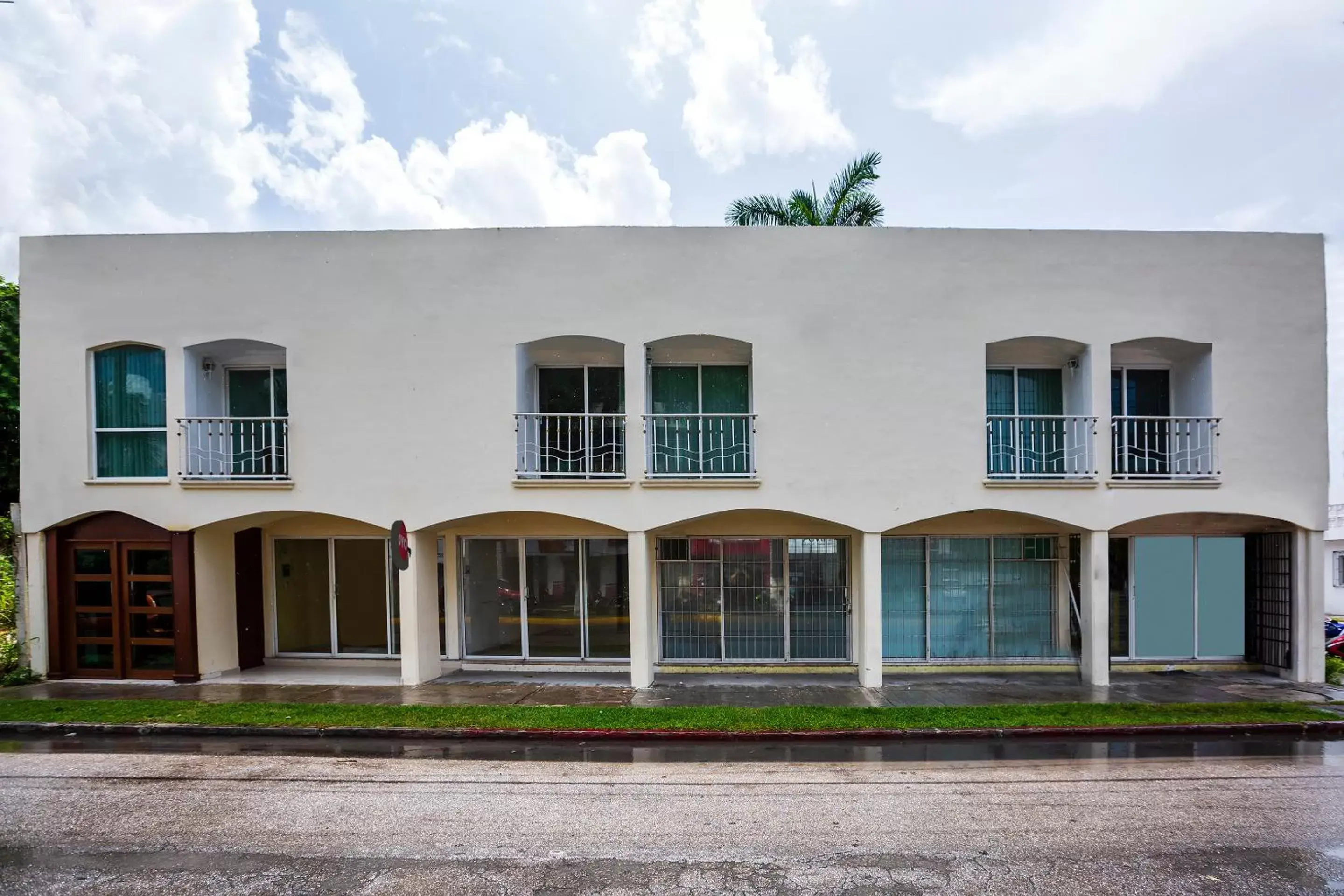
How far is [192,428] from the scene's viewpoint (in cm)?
1158

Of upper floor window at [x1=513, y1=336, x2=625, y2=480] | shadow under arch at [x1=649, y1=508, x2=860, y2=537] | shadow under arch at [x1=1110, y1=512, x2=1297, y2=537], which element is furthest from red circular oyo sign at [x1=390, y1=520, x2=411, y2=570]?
shadow under arch at [x1=1110, y1=512, x2=1297, y2=537]

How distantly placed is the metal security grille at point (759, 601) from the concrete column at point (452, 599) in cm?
378

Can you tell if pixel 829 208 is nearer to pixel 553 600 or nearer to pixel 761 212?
pixel 761 212

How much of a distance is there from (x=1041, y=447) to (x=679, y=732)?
313 inches

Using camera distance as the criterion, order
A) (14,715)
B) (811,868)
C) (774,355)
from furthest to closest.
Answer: (774,355) → (14,715) → (811,868)

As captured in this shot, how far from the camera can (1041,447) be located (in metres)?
11.8

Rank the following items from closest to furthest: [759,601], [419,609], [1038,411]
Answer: [419,609] < [1038,411] < [759,601]

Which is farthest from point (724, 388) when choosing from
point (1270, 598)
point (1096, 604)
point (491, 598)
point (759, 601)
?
point (1270, 598)

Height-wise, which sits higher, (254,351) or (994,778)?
(254,351)

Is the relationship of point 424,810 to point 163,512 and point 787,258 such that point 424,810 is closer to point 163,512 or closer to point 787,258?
point 163,512

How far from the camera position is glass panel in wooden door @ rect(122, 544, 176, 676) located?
11.7 metres

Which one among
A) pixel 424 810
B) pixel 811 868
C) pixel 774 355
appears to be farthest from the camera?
pixel 774 355

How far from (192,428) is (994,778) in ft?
43.3

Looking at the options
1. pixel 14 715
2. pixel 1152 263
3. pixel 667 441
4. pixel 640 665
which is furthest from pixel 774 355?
pixel 14 715
